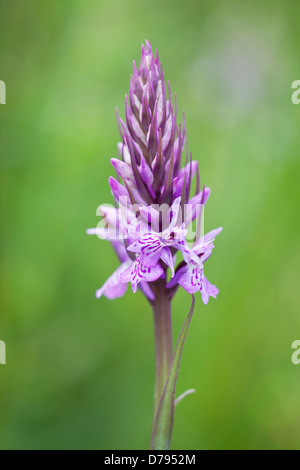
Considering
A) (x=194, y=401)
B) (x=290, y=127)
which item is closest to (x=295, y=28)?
(x=290, y=127)

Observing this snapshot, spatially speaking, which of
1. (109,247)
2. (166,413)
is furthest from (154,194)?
(109,247)

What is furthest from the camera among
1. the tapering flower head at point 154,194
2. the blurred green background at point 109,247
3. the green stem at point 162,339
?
the blurred green background at point 109,247

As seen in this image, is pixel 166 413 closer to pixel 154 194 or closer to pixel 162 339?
pixel 162 339

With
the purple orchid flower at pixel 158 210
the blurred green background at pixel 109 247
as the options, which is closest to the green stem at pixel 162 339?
the purple orchid flower at pixel 158 210

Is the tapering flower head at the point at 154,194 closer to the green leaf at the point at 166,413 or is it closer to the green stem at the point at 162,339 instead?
the green stem at the point at 162,339

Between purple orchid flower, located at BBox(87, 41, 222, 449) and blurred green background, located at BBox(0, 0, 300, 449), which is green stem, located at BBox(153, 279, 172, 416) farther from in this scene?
blurred green background, located at BBox(0, 0, 300, 449)

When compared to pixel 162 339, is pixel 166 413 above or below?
below
